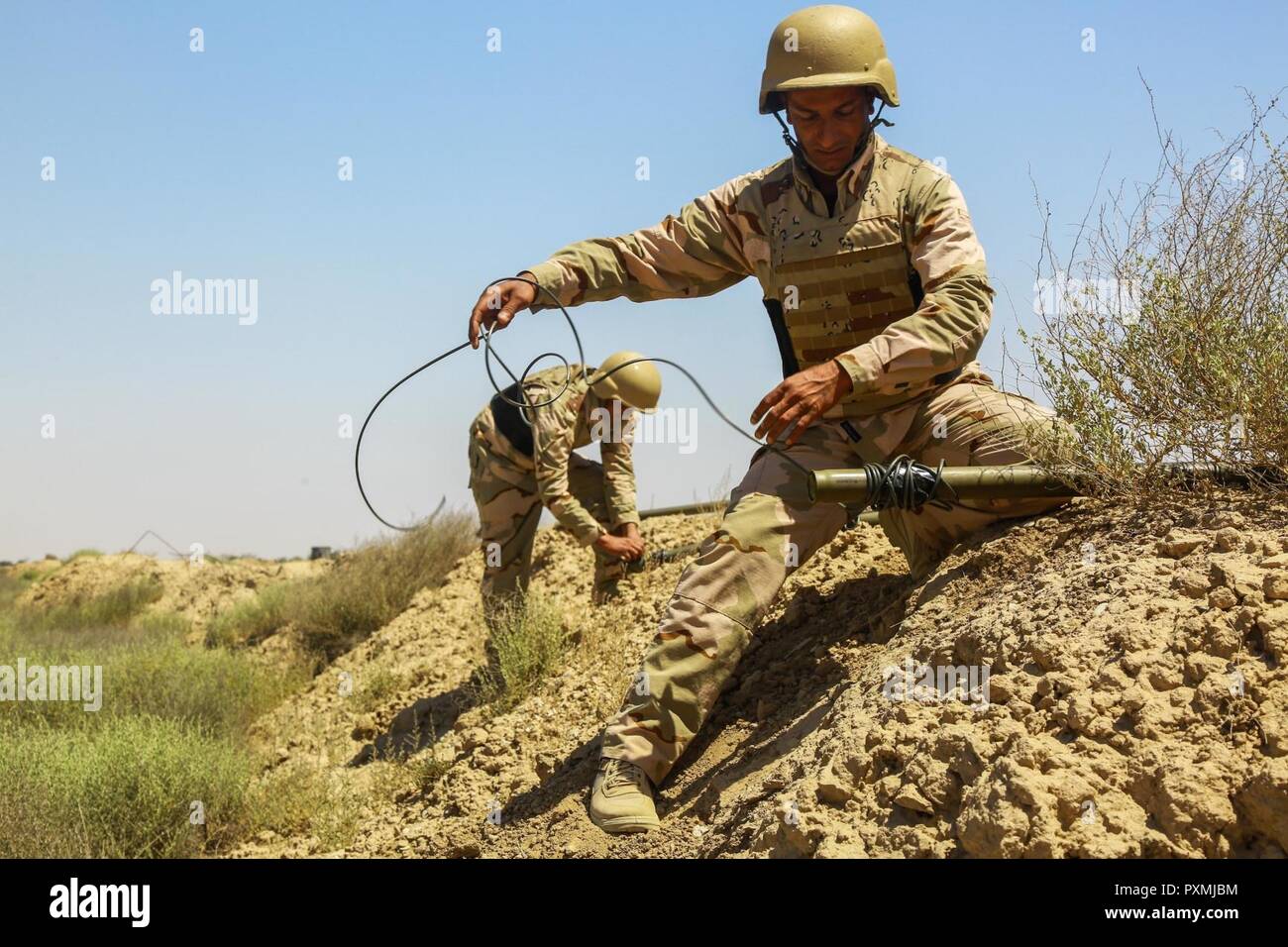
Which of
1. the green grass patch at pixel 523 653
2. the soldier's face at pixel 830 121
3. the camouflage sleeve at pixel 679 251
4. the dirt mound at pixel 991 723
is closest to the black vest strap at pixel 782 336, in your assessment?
the camouflage sleeve at pixel 679 251

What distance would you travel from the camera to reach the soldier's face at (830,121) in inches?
182

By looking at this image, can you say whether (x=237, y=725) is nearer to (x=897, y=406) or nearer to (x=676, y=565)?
(x=676, y=565)

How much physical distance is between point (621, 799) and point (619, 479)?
12.6ft

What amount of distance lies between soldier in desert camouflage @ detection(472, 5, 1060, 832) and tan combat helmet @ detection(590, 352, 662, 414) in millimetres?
2789

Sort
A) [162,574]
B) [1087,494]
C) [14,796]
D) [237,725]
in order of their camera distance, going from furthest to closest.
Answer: [162,574]
[237,725]
[14,796]
[1087,494]

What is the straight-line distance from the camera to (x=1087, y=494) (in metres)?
4.32

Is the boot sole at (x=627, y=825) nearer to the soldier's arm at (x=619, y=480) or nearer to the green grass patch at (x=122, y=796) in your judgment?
the green grass patch at (x=122, y=796)

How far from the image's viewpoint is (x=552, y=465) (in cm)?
759

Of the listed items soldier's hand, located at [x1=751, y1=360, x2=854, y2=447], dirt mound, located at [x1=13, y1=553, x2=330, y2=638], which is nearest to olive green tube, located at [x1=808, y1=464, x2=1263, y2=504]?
soldier's hand, located at [x1=751, y1=360, x2=854, y2=447]

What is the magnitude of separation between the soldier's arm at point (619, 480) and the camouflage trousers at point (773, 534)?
125 inches

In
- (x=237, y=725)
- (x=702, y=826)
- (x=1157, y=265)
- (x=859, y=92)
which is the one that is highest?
(x=859, y=92)

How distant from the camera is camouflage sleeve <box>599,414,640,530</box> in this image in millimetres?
7848
